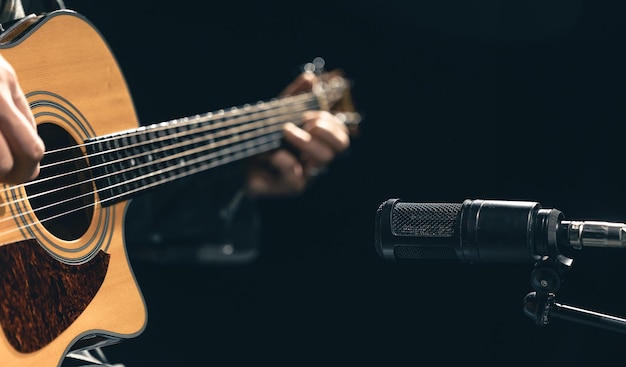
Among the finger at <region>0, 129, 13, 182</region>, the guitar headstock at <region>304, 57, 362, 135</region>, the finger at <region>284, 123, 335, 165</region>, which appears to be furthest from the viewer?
the guitar headstock at <region>304, 57, 362, 135</region>

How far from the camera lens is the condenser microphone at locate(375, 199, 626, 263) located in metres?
0.86

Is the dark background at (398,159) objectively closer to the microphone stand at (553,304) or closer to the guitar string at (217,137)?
the guitar string at (217,137)

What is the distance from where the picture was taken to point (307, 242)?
2.39m

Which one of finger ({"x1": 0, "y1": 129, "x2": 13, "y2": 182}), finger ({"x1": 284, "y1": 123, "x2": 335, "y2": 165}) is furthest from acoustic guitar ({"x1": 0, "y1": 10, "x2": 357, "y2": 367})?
finger ({"x1": 284, "y1": 123, "x2": 335, "y2": 165})

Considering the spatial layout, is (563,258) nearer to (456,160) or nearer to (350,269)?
(456,160)

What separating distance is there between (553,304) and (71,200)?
64cm

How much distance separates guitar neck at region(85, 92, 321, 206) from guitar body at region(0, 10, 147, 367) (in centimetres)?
3

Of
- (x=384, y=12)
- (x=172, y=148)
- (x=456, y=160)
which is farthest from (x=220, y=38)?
(x=172, y=148)

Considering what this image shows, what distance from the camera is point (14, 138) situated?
0.85 meters

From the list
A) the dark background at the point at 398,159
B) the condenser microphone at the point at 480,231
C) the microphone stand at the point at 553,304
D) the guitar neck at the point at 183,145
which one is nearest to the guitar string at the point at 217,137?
the guitar neck at the point at 183,145

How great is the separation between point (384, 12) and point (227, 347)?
107 cm

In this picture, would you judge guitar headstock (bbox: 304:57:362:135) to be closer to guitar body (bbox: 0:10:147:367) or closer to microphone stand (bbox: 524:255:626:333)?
guitar body (bbox: 0:10:147:367)

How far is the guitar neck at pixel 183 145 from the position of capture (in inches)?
46.5

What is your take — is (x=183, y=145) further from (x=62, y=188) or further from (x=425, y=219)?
(x=425, y=219)
